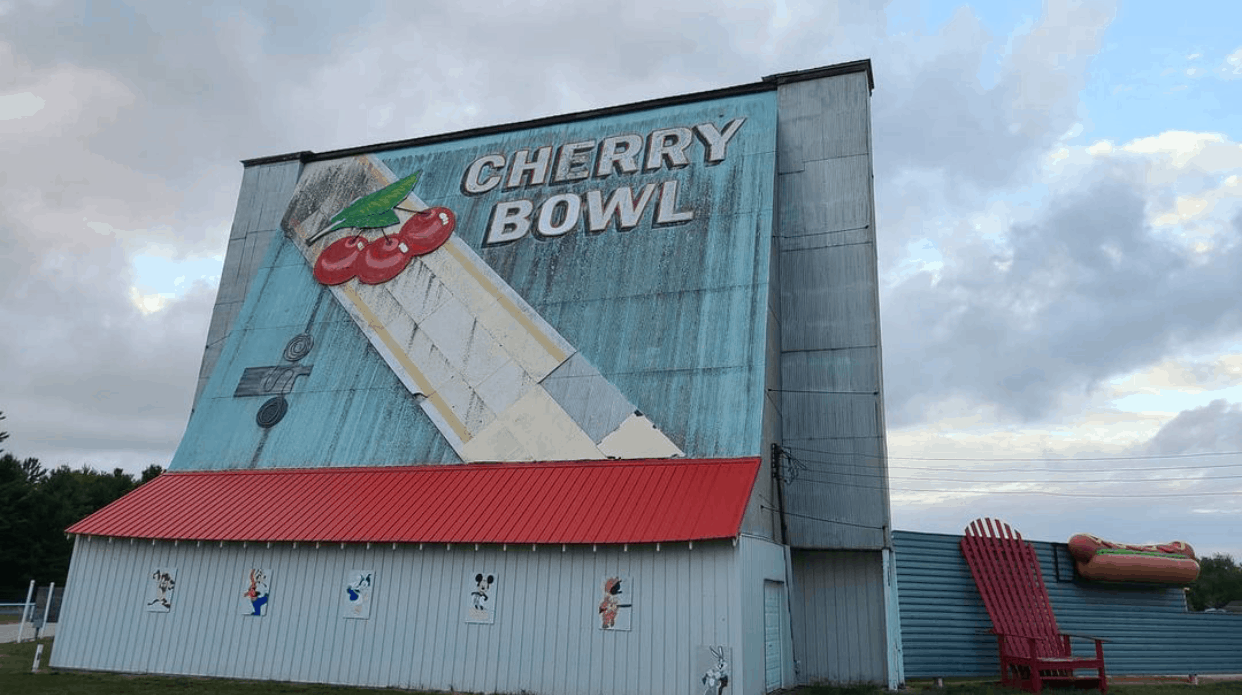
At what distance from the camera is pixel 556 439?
62.7 ft

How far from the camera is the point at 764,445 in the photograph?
18547mm

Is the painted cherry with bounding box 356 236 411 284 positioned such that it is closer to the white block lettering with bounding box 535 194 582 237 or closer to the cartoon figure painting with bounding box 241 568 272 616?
the white block lettering with bounding box 535 194 582 237

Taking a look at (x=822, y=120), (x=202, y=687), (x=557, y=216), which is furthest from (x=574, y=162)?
(x=202, y=687)

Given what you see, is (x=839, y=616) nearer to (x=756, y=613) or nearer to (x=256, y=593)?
(x=756, y=613)

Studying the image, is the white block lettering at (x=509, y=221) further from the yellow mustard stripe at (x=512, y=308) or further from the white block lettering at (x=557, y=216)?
the yellow mustard stripe at (x=512, y=308)

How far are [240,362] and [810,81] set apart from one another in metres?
18.4

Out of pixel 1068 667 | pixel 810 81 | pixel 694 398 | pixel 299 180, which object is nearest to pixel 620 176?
pixel 810 81

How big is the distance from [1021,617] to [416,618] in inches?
563

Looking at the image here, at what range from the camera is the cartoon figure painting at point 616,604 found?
15.5m

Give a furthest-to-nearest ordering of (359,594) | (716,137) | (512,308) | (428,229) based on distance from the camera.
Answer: (428,229) → (716,137) → (512,308) → (359,594)

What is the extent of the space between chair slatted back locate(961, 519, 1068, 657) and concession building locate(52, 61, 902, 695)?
3064 mm

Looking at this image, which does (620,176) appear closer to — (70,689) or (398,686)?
(398,686)

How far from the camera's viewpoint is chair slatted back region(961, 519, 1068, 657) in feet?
64.6

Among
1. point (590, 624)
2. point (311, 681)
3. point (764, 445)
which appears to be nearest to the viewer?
point (590, 624)
